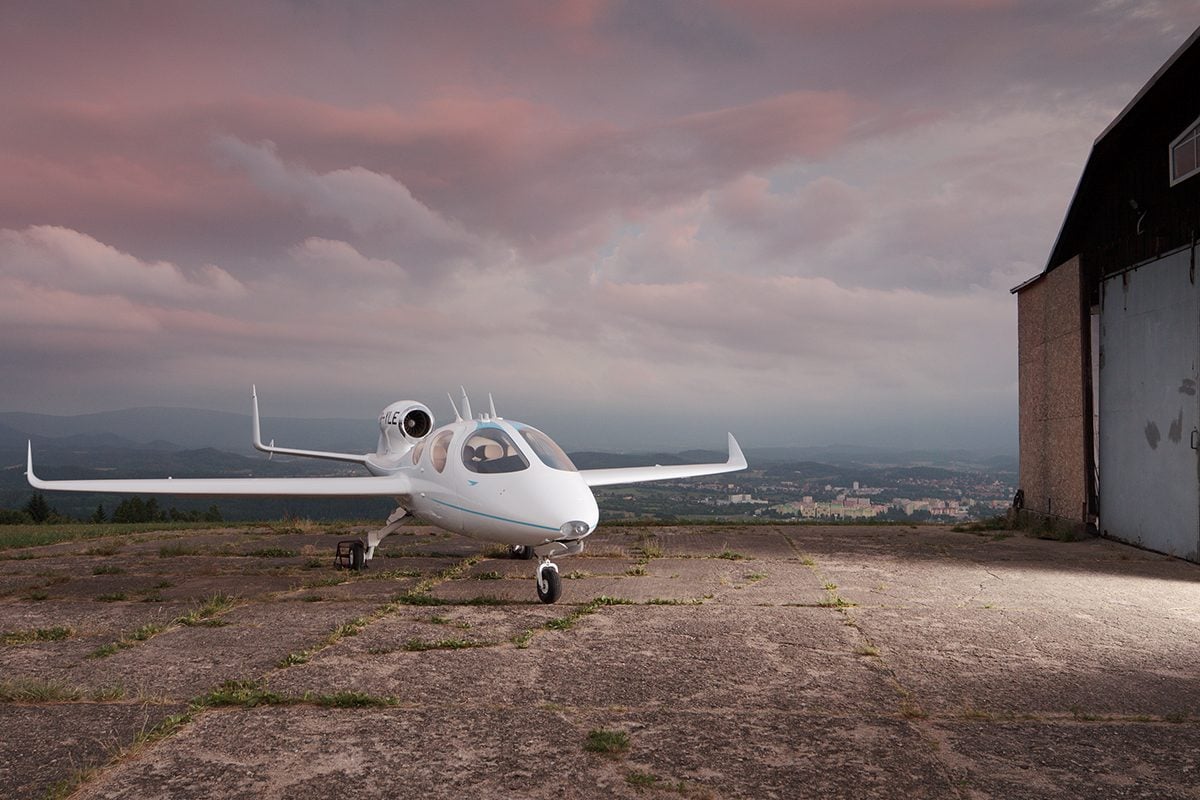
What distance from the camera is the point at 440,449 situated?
32.6ft

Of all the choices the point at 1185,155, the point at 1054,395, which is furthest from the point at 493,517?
the point at 1054,395

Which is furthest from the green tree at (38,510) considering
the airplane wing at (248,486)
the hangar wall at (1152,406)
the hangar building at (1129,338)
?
the hangar wall at (1152,406)

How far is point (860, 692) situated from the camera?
16.6ft

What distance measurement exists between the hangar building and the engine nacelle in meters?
12.3

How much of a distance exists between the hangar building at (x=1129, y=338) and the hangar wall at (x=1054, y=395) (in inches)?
1.6

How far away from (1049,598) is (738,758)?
6.29 meters

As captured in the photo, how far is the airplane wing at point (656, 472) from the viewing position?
40.9 ft

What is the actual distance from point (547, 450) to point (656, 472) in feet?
17.0

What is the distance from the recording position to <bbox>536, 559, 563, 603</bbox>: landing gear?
8133 mm

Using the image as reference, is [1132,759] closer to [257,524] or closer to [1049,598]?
[1049,598]

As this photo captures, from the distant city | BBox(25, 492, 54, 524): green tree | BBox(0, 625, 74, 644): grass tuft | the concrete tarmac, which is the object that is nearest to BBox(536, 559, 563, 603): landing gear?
the concrete tarmac

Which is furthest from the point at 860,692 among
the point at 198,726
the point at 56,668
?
the point at 56,668

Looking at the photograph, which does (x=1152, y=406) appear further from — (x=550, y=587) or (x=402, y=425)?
(x=402, y=425)

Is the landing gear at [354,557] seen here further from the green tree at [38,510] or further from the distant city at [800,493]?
the green tree at [38,510]
